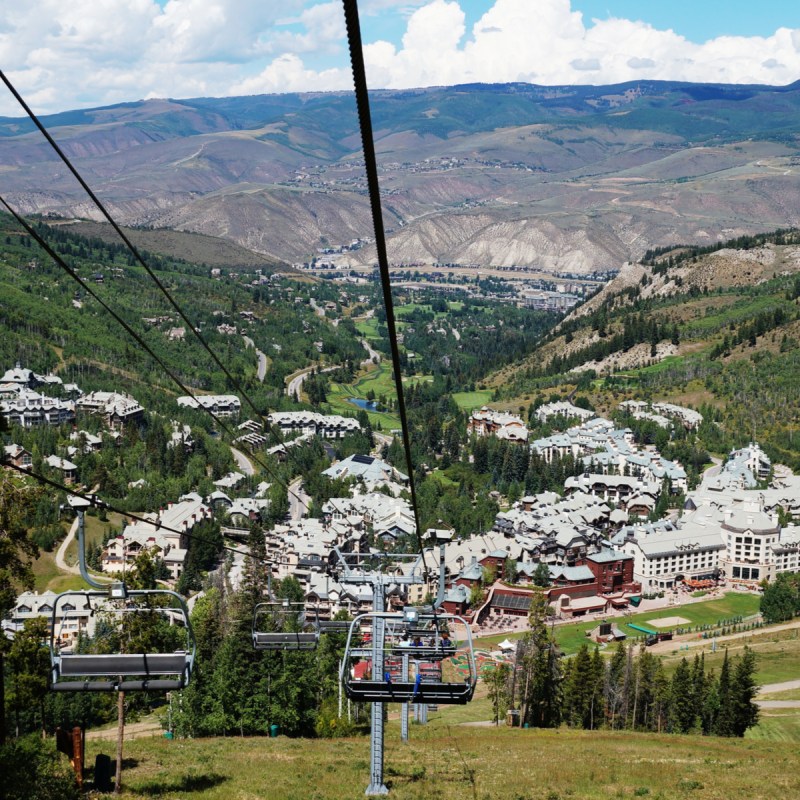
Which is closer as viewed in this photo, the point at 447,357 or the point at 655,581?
the point at 655,581

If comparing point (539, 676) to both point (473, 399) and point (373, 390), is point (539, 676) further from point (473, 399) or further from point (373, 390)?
point (373, 390)

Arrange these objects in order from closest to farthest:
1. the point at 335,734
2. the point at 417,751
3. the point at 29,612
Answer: the point at 417,751
the point at 335,734
the point at 29,612

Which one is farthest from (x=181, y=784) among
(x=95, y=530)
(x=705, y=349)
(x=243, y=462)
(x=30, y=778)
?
(x=705, y=349)

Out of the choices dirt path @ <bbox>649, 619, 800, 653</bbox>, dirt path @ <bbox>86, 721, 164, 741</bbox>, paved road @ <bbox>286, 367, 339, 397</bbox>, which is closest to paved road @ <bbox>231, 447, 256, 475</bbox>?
paved road @ <bbox>286, 367, 339, 397</bbox>

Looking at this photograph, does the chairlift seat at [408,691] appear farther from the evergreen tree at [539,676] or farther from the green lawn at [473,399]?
the green lawn at [473,399]

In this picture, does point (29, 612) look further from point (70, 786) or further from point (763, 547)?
point (763, 547)

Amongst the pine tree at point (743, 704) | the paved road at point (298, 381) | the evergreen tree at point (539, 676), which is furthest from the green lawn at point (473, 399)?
the pine tree at point (743, 704)

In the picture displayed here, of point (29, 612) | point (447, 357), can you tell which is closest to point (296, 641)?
point (29, 612)
